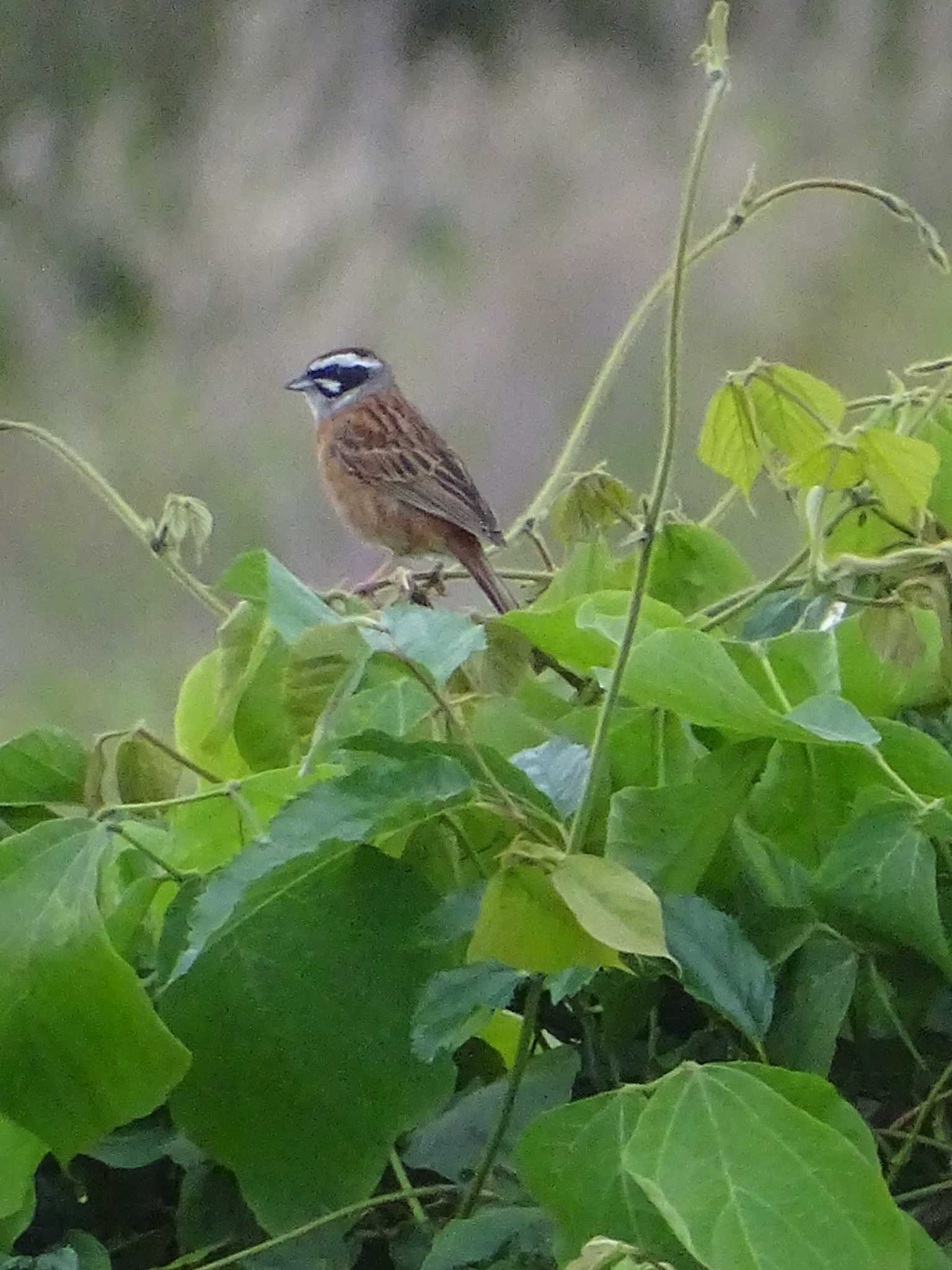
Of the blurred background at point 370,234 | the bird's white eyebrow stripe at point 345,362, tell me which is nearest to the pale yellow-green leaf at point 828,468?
the blurred background at point 370,234

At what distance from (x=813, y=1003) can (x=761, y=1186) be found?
78mm

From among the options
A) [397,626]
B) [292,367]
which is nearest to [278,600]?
[397,626]

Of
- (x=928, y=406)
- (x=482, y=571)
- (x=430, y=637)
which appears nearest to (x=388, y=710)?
(x=430, y=637)

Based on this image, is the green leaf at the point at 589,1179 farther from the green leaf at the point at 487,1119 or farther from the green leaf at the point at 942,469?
the green leaf at the point at 942,469

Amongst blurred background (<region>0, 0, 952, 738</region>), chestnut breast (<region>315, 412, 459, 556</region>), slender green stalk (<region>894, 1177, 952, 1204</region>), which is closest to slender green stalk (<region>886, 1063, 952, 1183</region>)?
slender green stalk (<region>894, 1177, 952, 1204</region>)

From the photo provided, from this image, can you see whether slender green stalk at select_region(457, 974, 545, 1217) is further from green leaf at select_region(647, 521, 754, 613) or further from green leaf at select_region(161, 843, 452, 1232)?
green leaf at select_region(647, 521, 754, 613)

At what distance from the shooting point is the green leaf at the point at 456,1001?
1.05 ft

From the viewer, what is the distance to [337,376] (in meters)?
1.32

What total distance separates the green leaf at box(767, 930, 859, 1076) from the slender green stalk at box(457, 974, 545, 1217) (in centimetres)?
6

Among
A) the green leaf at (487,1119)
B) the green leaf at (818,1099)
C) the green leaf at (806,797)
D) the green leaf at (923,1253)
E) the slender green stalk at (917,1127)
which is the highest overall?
the green leaf at (806,797)

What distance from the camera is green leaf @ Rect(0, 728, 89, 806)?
1.42ft

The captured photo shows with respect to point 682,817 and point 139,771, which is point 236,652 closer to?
point 139,771

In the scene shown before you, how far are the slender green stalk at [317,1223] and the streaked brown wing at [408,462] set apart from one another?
34.7 inches

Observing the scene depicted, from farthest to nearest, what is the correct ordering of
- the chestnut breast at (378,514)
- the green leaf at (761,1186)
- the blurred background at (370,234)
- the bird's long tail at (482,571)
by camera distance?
the chestnut breast at (378,514) < the blurred background at (370,234) < the bird's long tail at (482,571) < the green leaf at (761,1186)
